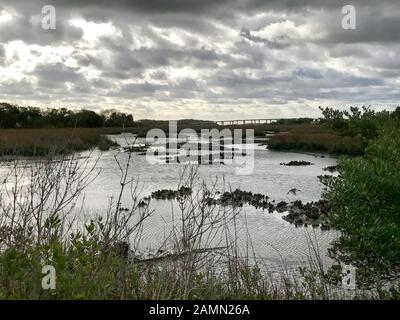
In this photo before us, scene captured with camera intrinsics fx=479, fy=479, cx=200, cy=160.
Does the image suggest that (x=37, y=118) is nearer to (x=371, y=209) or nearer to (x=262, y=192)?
(x=262, y=192)

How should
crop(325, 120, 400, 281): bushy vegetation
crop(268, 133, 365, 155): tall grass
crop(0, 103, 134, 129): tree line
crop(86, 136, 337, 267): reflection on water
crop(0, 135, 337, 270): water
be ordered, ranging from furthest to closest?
crop(0, 103, 134, 129): tree line, crop(268, 133, 365, 155): tall grass, crop(86, 136, 337, 267): reflection on water, crop(0, 135, 337, 270): water, crop(325, 120, 400, 281): bushy vegetation

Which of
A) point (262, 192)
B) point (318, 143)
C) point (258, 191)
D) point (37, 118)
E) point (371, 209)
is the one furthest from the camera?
point (37, 118)

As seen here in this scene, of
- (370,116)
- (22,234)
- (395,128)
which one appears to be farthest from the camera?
(370,116)

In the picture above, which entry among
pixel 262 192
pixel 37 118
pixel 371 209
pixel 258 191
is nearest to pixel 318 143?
pixel 258 191

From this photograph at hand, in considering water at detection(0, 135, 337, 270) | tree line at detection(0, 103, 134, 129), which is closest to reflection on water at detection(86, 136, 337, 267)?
water at detection(0, 135, 337, 270)

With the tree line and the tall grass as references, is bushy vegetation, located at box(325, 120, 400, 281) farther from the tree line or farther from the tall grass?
the tree line

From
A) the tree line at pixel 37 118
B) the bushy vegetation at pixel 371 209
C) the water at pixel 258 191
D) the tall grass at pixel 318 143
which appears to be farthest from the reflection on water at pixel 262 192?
the tree line at pixel 37 118

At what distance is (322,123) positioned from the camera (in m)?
7.96

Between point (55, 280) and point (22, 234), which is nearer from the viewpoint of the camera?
point (55, 280)

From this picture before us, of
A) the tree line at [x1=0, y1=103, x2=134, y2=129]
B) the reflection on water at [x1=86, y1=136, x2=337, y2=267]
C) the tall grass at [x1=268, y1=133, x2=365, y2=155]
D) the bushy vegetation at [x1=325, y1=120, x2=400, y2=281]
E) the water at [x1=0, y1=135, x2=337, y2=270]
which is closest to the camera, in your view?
the bushy vegetation at [x1=325, y1=120, x2=400, y2=281]

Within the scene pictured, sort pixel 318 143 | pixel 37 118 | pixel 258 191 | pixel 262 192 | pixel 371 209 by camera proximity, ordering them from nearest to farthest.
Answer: pixel 371 209 < pixel 262 192 < pixel 258 191 < pixel 318 143 < pixel 37 118

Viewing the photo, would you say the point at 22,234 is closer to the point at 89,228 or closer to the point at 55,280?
the point at 89,228
